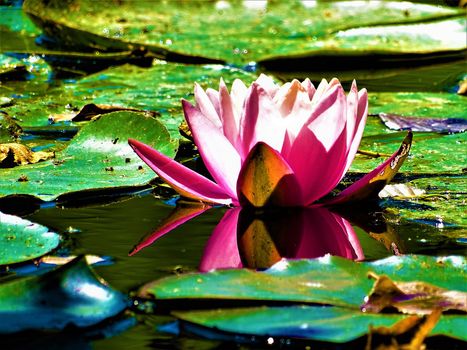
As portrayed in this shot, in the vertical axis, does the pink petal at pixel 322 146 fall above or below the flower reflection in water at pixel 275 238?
above

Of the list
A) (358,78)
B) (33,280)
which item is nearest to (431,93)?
(358,78)

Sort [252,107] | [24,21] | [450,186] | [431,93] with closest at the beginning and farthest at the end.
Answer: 1. [252,107]
2. [450,186]
3. [431,93]
4. [24,21]

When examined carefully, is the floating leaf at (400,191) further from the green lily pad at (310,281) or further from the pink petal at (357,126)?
the green lily pad at (310,281)

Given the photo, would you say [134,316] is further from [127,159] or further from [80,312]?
[127,159]

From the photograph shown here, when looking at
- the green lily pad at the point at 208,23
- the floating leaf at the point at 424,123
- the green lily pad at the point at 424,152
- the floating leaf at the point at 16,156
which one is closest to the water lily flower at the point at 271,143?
the green lily pad at the point at 424,152

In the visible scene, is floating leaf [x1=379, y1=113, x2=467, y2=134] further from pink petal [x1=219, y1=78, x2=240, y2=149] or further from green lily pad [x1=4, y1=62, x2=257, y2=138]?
pink petal [x1=219, y1=78, x2=240, y2=149]

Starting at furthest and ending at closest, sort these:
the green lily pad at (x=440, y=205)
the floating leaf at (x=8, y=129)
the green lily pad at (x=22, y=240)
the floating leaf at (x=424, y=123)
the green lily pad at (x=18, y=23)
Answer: the green lily pad at (x=18, y=23) < the floating leaf at (x=424, y=123) < the floating leaf at (x=8, y=129) < the green lily pad at (x=440, y=205) < the green lily pad at (x=22, y=240)
